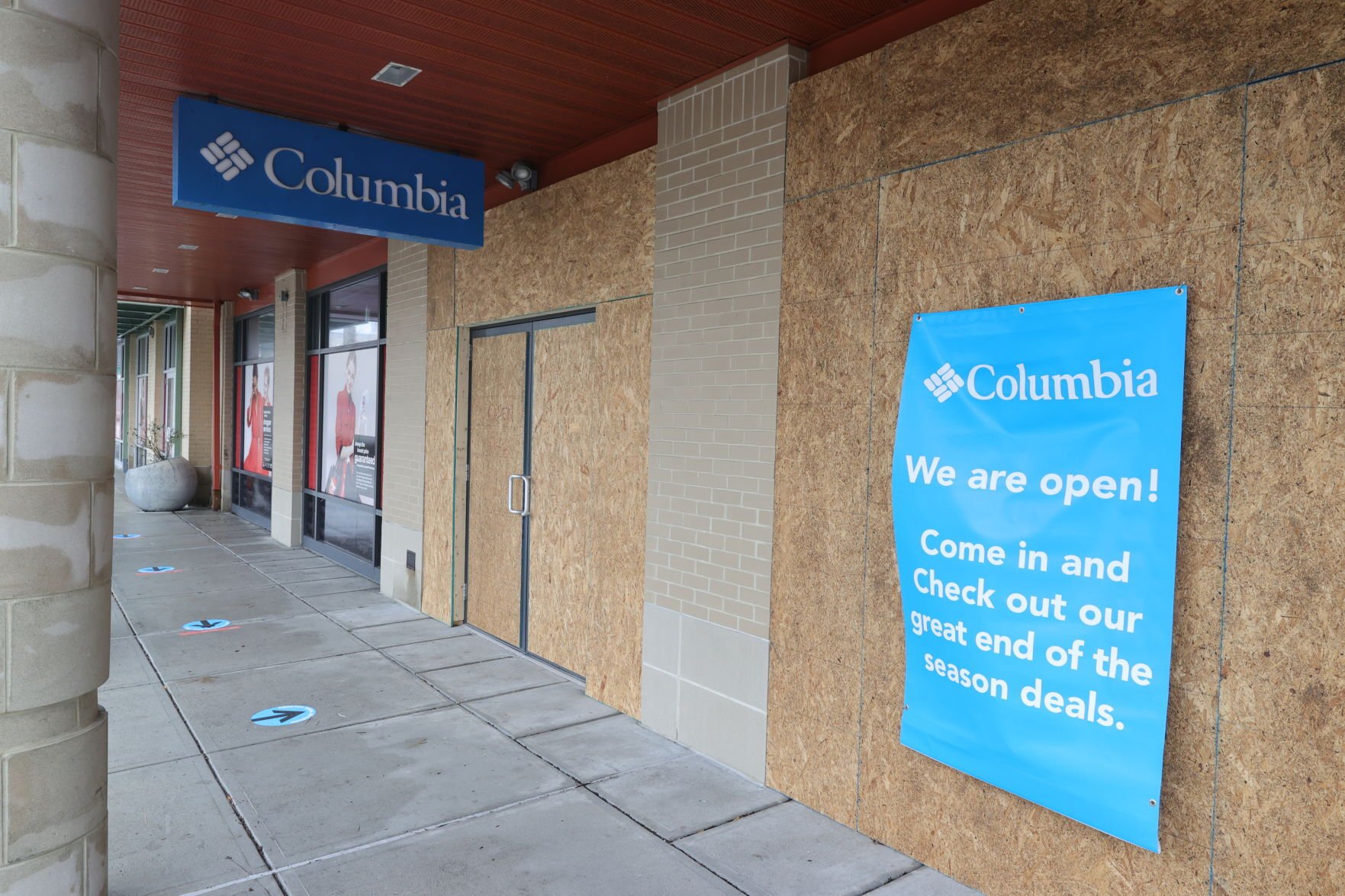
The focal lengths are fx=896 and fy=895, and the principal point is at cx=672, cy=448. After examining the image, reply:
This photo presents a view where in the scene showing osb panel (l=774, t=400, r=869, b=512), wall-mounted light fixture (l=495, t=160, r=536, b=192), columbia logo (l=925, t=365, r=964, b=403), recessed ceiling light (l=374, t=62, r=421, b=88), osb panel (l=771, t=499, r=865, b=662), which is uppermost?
recessed ceiling light (l=374, t=62, r=421, b=88)

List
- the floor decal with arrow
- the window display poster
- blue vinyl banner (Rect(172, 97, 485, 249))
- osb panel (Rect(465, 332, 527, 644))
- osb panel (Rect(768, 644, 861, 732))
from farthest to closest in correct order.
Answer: the window display poster
osb panel (Rect(465, 332, 527, 644))
the floor decal with arrow
blue vinyl banner (Rect(172, 97, 485, 249))
osb panel (Rect(768, 644, 861, 732))

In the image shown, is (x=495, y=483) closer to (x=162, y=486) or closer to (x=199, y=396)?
(x=162, y=486)

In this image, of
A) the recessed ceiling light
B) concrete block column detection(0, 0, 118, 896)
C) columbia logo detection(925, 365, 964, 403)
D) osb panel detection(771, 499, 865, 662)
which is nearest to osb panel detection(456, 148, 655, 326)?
the recessed ceiling light

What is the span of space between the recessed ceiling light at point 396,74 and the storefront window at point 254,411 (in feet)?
27.7

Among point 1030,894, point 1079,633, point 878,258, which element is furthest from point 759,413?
point 1030,894

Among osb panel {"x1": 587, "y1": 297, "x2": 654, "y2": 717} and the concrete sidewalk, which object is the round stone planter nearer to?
the concrete sidewalk

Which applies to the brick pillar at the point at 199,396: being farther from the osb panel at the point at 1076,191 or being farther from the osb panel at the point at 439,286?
the osb panel at the point at 1076,191

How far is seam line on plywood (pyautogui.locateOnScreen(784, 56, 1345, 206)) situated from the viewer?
2617mm

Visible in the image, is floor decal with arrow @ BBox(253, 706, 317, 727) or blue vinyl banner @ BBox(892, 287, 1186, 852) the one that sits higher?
blue vinyl banner @ BBox(892, 287, 1186, 852)

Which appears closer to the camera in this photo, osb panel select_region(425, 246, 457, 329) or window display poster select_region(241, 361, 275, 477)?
osb panel select_region(425, 246, 457, 329)

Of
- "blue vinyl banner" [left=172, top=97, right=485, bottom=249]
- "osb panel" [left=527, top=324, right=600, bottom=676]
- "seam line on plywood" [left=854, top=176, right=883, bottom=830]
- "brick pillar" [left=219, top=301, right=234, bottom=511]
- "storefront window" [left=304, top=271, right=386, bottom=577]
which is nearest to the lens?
"seam line on plywood" [left=854, top=176, right=883, bottom=830]

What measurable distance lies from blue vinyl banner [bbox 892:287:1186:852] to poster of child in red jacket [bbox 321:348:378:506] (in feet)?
23.1

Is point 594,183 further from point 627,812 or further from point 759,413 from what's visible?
point 627,812

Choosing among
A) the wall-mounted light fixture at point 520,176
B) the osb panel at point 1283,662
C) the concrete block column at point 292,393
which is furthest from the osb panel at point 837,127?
the concrete block column at point 292,393
